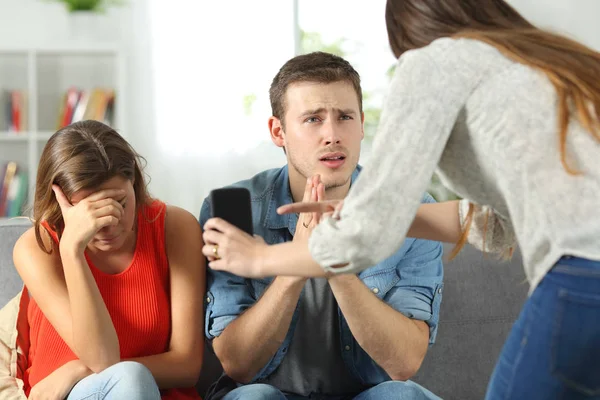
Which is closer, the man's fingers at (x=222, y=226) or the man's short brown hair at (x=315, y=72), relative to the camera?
the man's fingers at (x=222, y=226)

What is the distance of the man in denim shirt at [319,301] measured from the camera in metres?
1.54

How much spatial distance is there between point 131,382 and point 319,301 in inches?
18.7

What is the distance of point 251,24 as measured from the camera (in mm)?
4410

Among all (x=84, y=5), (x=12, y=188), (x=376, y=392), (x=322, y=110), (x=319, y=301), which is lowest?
(x=12, y=188)

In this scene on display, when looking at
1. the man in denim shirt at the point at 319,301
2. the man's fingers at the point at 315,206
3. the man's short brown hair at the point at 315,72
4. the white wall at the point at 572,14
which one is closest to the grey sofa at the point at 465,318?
the man in denim shirt at the point at 319,301

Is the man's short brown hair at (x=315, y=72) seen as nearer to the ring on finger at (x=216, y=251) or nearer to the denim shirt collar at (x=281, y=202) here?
the denim shirt collar at (x=281, y=202)

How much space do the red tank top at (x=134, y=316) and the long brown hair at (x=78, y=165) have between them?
5 centimetres

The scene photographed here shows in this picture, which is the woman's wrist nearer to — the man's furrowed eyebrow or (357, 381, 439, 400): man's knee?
(357, 381, 439, 400): man's knee

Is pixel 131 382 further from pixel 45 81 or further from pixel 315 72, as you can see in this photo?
pixel 45 81

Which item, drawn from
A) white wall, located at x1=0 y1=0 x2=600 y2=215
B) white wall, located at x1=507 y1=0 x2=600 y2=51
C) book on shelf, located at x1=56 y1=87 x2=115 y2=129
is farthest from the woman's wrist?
white wall, located at x1=507 y1=0 x2=600 y2=51

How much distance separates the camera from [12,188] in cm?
390

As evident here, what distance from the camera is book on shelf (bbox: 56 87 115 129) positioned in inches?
157

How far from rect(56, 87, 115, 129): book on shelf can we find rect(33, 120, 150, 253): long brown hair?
2.42 m

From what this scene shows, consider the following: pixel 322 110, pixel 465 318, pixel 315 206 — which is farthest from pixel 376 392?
pixel 322 110
